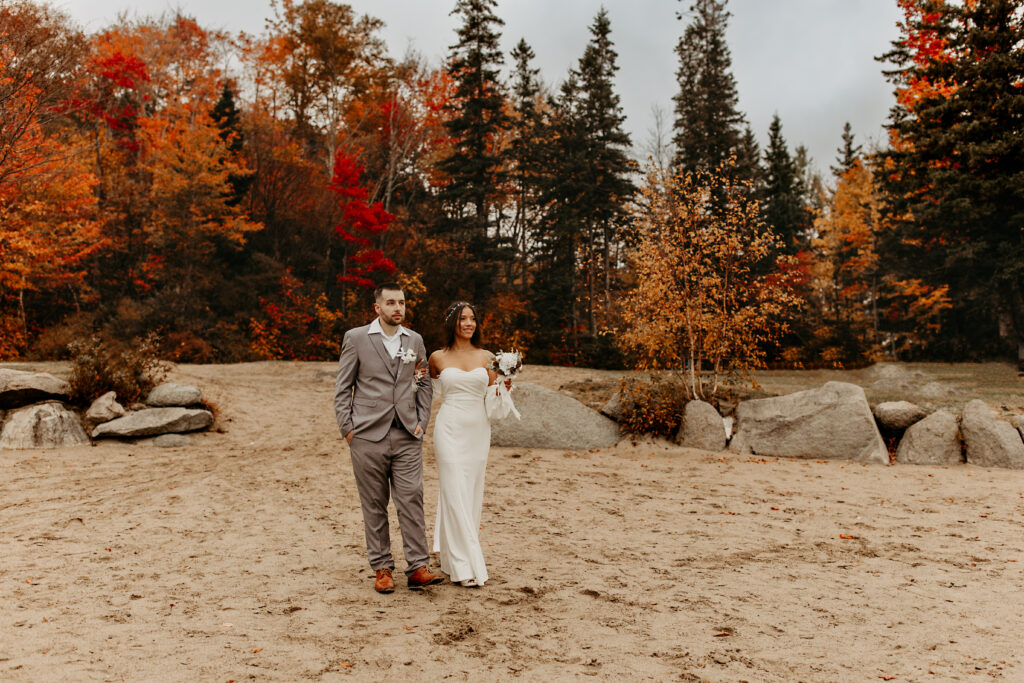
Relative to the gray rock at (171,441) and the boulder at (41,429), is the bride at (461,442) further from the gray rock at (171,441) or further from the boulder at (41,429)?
the boulder at (41,429)

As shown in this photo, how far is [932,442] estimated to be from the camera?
408 inches

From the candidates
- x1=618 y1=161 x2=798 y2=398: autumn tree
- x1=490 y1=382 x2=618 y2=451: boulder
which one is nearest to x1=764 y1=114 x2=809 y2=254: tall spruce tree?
x1=618 y1=161 x2=798 y2=398: autumn tree

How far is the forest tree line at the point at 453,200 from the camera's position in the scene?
51.6 feet

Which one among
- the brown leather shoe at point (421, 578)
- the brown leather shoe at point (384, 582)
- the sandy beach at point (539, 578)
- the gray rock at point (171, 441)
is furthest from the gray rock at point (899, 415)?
the gray rock at point (171, 441)

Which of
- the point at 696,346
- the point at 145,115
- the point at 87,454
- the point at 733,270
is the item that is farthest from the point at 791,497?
the point at 145,115

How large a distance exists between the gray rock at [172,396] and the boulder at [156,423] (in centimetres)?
35

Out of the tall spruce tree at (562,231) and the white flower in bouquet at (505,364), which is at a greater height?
the tall spruce tree at (562,231)

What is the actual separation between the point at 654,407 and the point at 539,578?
7324 mm

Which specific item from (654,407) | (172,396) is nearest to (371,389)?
(654,407)

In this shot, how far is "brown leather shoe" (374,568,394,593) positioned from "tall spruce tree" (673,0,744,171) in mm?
26227

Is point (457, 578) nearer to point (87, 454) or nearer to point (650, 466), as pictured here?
point (650, 466)

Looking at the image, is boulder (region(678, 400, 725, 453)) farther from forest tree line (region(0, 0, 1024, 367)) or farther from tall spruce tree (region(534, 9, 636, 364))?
tall spruce tree (region(534, 9, 636, 364))

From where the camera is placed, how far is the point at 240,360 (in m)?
21.8

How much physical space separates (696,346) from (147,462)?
9.68 meters
